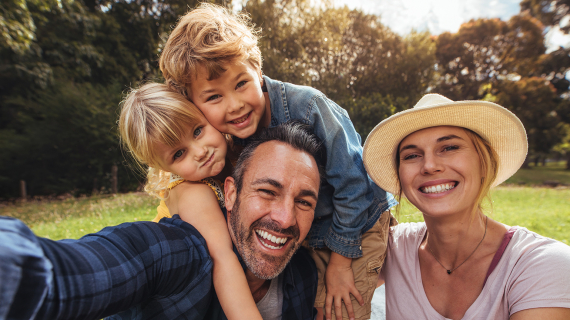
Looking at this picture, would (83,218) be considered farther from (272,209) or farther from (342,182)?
(342,182)

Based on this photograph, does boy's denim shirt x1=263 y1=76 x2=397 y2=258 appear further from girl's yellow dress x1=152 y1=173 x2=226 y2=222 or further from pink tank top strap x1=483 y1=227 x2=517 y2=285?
pink tank top strap x1=483 y1=227 x2=517 y2=285

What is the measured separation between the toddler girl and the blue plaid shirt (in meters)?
0.13

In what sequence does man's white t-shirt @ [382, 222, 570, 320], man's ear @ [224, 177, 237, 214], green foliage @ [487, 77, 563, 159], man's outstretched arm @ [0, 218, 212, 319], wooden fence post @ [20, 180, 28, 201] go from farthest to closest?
green foliage @ [487, 77, 563, 159]
wooden fence post @ [20, 180, 28, 201]
man's ear @ [224, 177, 237, 214]
man's white t-shirt @ [382, 222, 570, 320]
man's outstretched arm @ [0, 218, 212, 319]

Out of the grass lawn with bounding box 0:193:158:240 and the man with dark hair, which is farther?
the grass lawn with bounding box 0:193:158:240

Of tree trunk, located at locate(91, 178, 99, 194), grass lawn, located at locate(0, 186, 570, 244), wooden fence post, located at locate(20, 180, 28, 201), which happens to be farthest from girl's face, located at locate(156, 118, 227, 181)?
wooden fence post, located at locate(20, 180, 28, 201)

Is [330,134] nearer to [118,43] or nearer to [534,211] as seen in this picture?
[534,211]

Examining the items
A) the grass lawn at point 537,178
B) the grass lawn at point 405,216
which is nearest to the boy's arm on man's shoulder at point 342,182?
the grass lawn at point 405,216

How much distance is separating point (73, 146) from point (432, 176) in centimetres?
1666

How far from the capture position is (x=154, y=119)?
2.20 meters

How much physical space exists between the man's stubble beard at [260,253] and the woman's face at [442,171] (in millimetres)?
929

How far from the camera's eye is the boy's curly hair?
233 centimetres

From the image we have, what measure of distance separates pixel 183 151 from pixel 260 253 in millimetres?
959

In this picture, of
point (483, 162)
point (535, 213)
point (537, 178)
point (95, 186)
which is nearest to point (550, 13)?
point (537, 178)

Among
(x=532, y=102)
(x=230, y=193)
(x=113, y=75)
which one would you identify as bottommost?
(x=230, y=193)
